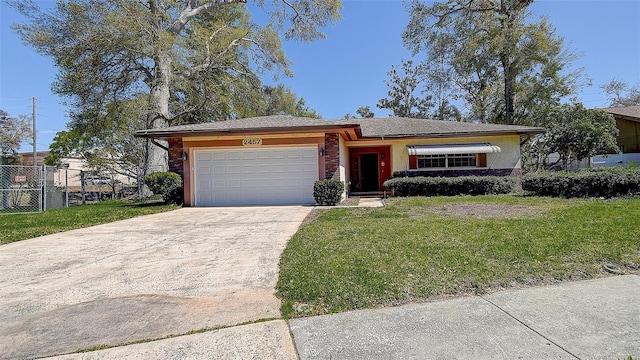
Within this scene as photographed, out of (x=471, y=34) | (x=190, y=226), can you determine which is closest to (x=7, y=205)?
(x=190, y=226)

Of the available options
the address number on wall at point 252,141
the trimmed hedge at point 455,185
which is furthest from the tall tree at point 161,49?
the trimmed hedge at point 455,185

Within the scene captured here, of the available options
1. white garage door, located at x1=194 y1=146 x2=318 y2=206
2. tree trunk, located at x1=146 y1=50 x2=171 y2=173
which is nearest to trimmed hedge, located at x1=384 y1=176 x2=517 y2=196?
white garage door, located at x1=194 y1=146 x2=318 y2=206

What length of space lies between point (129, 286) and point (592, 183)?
492 inches

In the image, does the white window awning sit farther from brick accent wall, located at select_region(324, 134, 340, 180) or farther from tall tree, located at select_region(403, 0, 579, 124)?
tall tree, located at select_region(403, 0, 579, 124)

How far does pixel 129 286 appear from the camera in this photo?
3959 millimetres

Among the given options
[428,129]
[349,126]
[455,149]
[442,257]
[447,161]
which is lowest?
[442,257]

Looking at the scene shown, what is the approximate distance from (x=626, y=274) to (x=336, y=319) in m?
3.48

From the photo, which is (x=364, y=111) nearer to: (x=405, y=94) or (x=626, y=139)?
(x=405, y=94)

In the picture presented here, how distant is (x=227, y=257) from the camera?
5.11 metres

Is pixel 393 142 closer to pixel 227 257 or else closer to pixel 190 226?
pixel 190 226

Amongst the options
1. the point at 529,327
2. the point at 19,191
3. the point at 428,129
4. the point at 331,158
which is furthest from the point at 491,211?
the point at 19,191

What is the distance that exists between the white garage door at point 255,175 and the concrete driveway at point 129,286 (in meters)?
5.37

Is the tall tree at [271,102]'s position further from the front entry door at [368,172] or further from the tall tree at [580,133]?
the tall tree at [580,133]

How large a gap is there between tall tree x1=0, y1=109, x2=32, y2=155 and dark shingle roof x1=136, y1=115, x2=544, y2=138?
20345 mm
